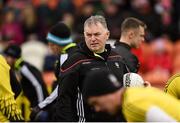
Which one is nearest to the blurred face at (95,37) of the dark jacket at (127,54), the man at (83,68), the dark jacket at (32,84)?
the man at (83,68)

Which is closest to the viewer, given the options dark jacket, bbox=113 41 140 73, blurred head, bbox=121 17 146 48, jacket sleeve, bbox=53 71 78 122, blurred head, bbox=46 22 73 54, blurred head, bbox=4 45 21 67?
jacket sleeve, bbox=53 71 78 122

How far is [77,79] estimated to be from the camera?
22.1 feet

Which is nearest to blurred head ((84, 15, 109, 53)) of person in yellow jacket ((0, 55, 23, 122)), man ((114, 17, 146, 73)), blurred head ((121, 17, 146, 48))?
man ((114, 17, 146, 73))

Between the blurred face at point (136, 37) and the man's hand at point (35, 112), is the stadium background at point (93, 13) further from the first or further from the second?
the blurred face at point (136, 37)

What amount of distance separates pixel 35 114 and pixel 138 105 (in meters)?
3.81

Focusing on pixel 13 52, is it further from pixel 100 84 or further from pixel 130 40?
pixel 100 84

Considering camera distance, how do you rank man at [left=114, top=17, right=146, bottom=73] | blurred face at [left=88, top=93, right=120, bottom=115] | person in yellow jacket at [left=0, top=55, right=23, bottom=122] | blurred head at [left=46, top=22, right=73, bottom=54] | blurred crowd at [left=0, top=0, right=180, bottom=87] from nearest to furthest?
blurred face at [left=88, top=93, right=120, bottom=115]
person in yellow jacket at [left=0, top=55, right=23, bottom=122]
man at [left=114, top=17, right=146, bottom=73]
blurred head at [left=46, top=22, right=73, bottom=54]
blurred crowd at [left=0, top=0, right=180, bottom=87]

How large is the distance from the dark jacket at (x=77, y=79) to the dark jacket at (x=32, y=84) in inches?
74.3

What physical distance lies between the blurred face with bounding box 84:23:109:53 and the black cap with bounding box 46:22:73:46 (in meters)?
1.40

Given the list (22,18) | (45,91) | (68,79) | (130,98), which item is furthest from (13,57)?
(22,18)

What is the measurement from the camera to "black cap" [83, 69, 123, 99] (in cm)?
A: 451

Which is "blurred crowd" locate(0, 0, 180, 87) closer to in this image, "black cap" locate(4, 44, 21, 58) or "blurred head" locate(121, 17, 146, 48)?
"black cap" locate(4, 44, 21, 58)

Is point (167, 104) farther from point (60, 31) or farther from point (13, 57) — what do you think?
point (13, 57)

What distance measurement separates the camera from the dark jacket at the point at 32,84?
880 centimetres
